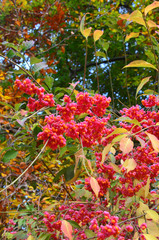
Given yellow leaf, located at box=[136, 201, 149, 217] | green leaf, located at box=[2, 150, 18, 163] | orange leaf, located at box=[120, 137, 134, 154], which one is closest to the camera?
orange leaf, located at box=[120, 137, 134, 154]

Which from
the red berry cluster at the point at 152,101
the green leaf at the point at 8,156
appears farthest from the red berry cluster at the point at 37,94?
the red berry cluster at the point at 152,101

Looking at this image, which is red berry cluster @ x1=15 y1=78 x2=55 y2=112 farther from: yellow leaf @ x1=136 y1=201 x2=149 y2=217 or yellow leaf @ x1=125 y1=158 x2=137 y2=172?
yellow leaf @ x1=136 y1=201 x2=149 y2=217

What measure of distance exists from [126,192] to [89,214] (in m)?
0.16

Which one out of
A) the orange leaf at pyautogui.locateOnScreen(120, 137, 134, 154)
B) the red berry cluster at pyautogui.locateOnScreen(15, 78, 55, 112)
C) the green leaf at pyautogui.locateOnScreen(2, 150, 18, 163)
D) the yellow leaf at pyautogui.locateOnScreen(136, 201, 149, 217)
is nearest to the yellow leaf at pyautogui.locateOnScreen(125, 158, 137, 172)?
the orange leaf at pyautogui.locateOnScreen(120, 137, 134, 154)

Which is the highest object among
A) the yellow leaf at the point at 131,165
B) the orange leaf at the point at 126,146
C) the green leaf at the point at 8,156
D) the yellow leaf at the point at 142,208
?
the green leaf at the point at 8,156

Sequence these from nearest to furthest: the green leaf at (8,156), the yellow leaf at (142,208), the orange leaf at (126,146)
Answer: the orange leaf at (126,146) < the yellow leaf at (142,208) < the green leaf at (8,156)

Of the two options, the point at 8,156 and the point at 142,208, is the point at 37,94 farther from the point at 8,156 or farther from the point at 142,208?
the point at 142,208

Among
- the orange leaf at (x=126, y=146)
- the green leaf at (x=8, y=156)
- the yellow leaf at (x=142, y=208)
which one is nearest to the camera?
the orange leaf at (x=126, y=146)

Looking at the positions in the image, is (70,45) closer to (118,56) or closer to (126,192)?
(118,56)

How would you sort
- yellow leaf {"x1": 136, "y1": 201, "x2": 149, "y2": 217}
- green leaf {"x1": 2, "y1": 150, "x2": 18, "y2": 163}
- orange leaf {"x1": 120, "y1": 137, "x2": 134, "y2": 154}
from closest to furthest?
orange leaf {"x1": 120, "y1": 137, "x2": 134, "y2": 154}, yellow leaf {"x1": 136, "y1": 201, "x2": 149, "y2": 217}, green leaf {"x1": 2, "y1": 150, "x2": 18, "y2": 163}

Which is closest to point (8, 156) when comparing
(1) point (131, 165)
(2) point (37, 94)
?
(2) point (37, 94)

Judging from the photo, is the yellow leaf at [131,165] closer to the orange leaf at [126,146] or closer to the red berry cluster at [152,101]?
the orange leaf at [126,146]

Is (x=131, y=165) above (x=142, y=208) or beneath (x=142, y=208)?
above

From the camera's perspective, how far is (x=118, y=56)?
4.70 m
